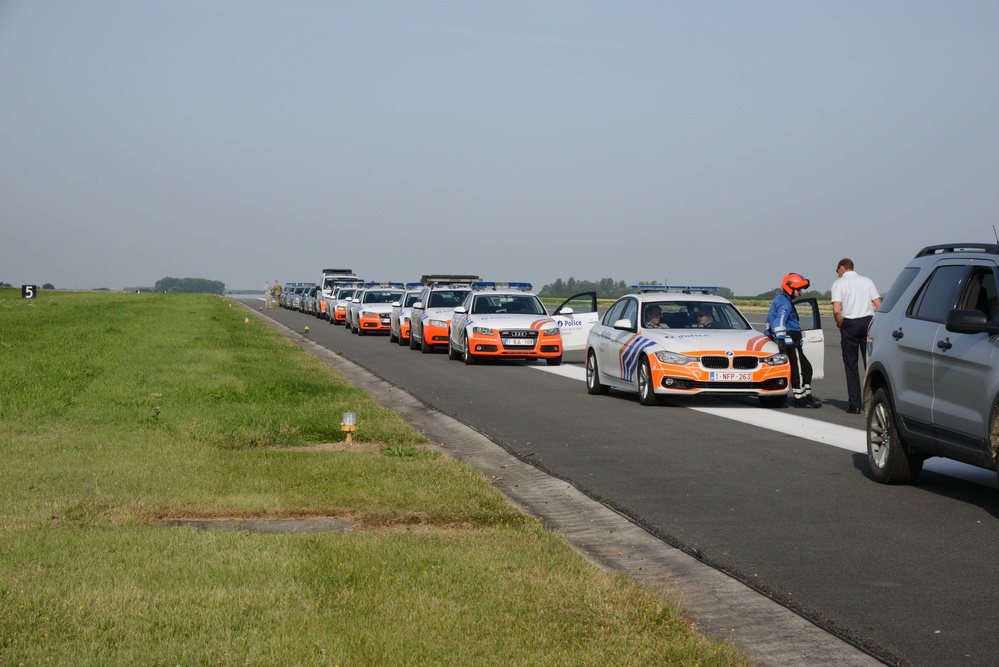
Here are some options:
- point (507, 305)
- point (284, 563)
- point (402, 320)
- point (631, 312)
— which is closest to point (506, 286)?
point (507, 305)

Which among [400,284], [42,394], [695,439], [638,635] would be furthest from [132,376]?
[400,284]

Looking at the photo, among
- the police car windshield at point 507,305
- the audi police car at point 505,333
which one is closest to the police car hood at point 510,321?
the audi police car at point 505,333

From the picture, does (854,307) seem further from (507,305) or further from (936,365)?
(507,305)

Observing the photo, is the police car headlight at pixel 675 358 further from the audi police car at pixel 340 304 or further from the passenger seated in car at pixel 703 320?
the audi police car at pixel 340 304

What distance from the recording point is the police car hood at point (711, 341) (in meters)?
16.8

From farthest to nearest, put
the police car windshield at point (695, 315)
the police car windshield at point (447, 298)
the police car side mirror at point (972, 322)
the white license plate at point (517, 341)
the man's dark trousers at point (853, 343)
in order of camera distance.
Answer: the police car windshield at point (447, 298) → the white license plate at point (517, 341) → the police car windshield at point (695, 315) → the man's dark trousers at point (853, 343) → the police car side mirror at point (972, 322)

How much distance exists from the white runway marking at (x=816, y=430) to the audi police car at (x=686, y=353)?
1.20 ft

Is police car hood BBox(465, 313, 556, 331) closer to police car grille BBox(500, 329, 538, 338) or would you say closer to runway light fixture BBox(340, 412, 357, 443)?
police car grille BBox(500, 329, 538, 338)

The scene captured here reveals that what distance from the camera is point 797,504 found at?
9398 millimetres

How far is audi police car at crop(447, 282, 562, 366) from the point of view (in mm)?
25531

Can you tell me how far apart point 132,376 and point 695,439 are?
9.69 meters

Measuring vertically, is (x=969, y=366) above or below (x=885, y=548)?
above

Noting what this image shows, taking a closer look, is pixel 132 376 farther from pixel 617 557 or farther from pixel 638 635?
pixel 638 635

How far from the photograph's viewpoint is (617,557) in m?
7.63
